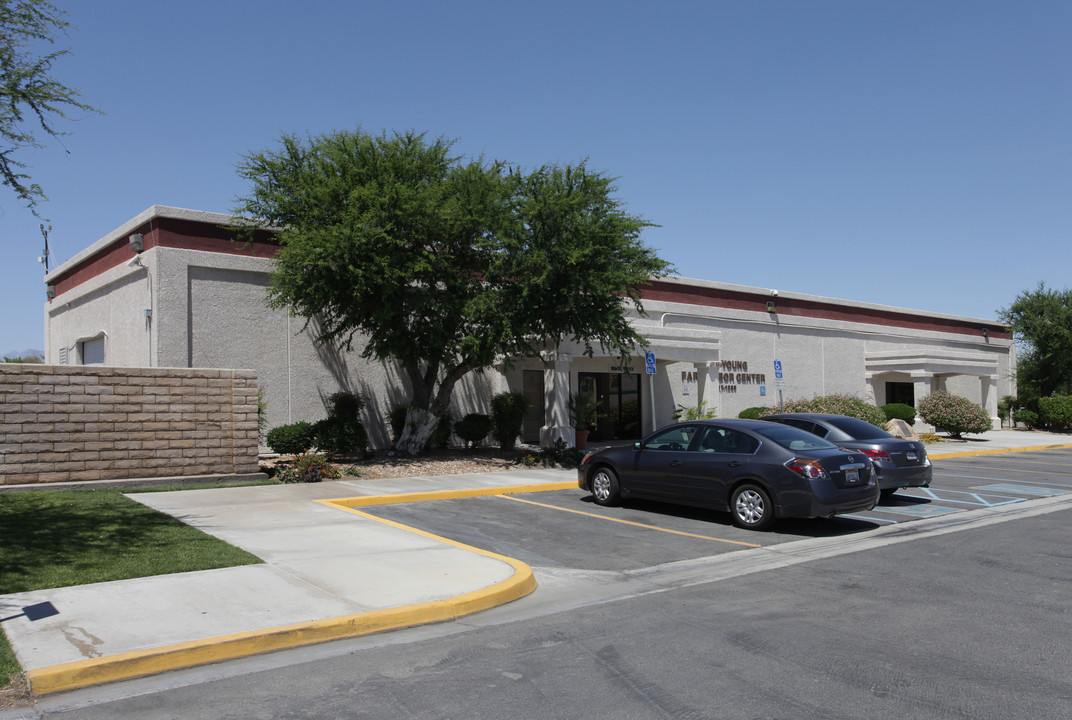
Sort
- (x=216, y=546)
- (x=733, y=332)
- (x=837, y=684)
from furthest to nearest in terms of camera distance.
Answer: (x=733, y=332), (x=216, y=546), (x=837, y=684)

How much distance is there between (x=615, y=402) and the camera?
2786 cm

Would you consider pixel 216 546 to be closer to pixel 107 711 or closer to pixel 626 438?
pixel 107 711

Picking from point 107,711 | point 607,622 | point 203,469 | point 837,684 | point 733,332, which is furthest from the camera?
point 733,332

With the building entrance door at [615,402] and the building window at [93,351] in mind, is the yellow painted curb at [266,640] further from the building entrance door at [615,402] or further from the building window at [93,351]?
the building entrance door at [615,402]

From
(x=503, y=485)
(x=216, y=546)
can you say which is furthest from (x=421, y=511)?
(x=216, y=546)

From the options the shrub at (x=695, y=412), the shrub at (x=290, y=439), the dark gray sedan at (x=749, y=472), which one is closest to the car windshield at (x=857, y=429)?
the dark gray sedan at (x=749, y=472)

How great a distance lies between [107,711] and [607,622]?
3.77 meters

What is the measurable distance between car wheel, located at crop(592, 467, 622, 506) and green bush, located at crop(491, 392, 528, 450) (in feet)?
27.9

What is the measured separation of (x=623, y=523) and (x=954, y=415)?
903 inches

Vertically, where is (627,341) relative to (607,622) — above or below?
above

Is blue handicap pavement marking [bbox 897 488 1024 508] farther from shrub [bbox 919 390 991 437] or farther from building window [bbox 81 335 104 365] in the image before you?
building window [bbox 81 335 104 365]

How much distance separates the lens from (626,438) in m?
28.2

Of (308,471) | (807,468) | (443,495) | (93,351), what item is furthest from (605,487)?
(93,351)

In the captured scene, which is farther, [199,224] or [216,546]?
[199,224]
